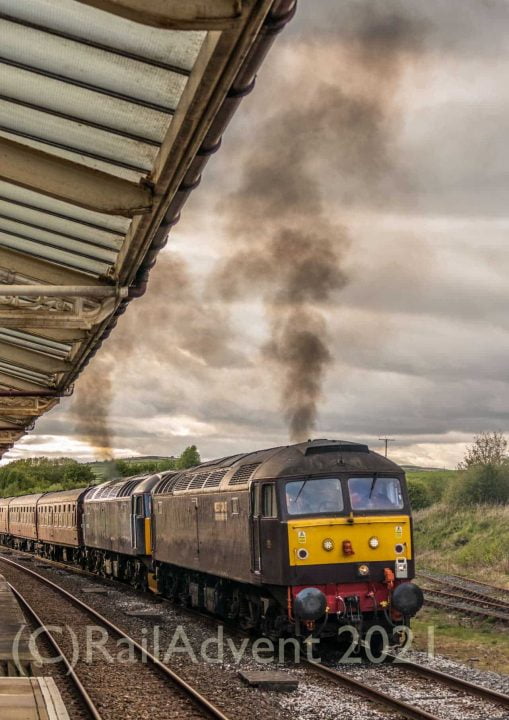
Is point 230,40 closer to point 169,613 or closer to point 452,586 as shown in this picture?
point 169,613

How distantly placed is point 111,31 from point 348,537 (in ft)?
31.4

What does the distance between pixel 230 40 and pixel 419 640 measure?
13.8 meters

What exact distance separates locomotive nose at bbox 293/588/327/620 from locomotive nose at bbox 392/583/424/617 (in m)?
1.15

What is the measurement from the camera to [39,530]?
1921 inches

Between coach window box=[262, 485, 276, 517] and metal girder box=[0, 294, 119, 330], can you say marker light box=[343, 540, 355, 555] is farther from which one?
metal girder box=[0, 294, 119, 330]

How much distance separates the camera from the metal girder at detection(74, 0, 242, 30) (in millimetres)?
5867

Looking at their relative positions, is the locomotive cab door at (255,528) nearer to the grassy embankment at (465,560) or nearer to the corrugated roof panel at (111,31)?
the grassy embankment at (465,560)

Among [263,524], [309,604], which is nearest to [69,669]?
[309,604]

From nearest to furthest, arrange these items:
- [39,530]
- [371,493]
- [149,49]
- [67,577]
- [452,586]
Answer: [149,49] → [371,493] → [452,586] → [67,577] → [39,530]

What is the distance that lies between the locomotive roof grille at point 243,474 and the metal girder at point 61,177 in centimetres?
719

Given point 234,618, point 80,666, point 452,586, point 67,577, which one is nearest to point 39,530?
point 67,577

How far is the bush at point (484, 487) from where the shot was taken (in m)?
48.1

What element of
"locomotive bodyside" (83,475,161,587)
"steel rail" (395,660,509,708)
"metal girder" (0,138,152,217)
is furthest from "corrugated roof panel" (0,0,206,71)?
"locomotive bodyside" (83,475,161,587)

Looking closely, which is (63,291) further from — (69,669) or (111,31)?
(111,31)
